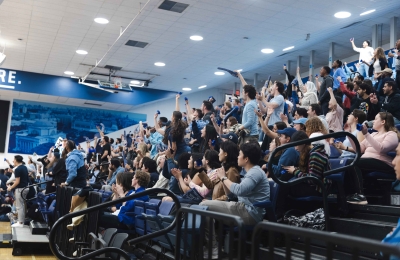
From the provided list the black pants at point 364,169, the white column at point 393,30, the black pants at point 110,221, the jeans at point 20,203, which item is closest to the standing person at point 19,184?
the jeans at point 20,203

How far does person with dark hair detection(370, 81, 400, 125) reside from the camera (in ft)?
21.0

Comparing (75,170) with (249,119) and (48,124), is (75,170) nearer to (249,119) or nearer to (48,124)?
(249,119)

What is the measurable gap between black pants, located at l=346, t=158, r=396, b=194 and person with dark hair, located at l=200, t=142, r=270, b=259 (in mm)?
937

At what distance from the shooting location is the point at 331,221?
4.32m

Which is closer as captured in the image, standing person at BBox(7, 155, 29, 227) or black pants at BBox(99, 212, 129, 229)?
black pants at BBox(99, 212, 129, 229)

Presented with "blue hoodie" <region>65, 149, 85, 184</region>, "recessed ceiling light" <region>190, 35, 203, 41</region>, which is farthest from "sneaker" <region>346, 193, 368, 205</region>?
"recessed ceiling light" <region>190, 35, 203, 41</region>

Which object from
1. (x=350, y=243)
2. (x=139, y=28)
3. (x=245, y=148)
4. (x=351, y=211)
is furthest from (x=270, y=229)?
(x=139, y=28)

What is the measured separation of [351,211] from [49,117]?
661 inches

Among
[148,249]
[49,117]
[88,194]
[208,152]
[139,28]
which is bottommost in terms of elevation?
[148,249]

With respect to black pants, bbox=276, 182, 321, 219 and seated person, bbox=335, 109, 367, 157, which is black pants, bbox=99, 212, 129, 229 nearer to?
black pants, bbox=276, 182, 321, 219

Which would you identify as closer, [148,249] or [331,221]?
[331,221]

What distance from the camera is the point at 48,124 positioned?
19328 mm

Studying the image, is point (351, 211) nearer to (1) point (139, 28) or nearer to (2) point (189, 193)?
(2) point (189, 193)

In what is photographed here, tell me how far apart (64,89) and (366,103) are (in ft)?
41.3
